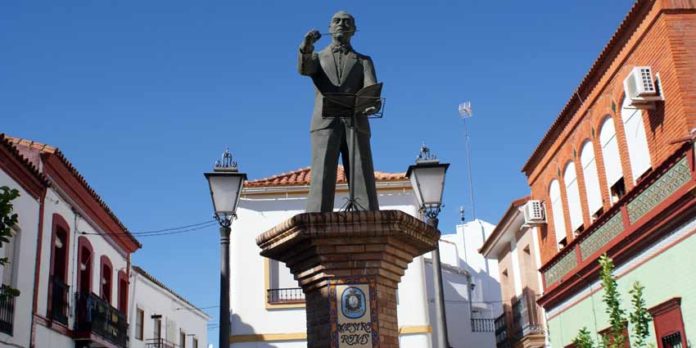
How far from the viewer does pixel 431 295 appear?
2555cm

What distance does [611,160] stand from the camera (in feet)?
53.2

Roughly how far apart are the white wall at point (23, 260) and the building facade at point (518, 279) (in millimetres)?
11622

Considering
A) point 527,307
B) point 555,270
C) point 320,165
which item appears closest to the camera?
point 320,165

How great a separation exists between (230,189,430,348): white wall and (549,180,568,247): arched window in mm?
4237

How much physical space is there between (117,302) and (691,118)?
18.4 m

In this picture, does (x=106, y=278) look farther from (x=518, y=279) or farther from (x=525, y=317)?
(x=525, y=317)

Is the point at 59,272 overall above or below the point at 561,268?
above

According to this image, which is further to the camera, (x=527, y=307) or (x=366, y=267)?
(x=527, y=307)

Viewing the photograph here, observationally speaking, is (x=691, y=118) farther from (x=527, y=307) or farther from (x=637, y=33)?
(x=527, y=307)

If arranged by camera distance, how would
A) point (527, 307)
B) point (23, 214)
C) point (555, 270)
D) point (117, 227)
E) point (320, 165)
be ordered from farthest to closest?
point (117, 227) → point (527, 307) → point (555, 270) → point (23, 214) → point (320, 165)

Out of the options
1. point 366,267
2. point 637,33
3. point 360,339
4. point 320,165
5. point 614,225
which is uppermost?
point 637,33

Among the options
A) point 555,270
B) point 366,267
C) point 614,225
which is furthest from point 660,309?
point 366,267

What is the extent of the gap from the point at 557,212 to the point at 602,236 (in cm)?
372

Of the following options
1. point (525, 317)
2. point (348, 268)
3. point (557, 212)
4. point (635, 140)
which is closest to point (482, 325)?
point (525, 317)
